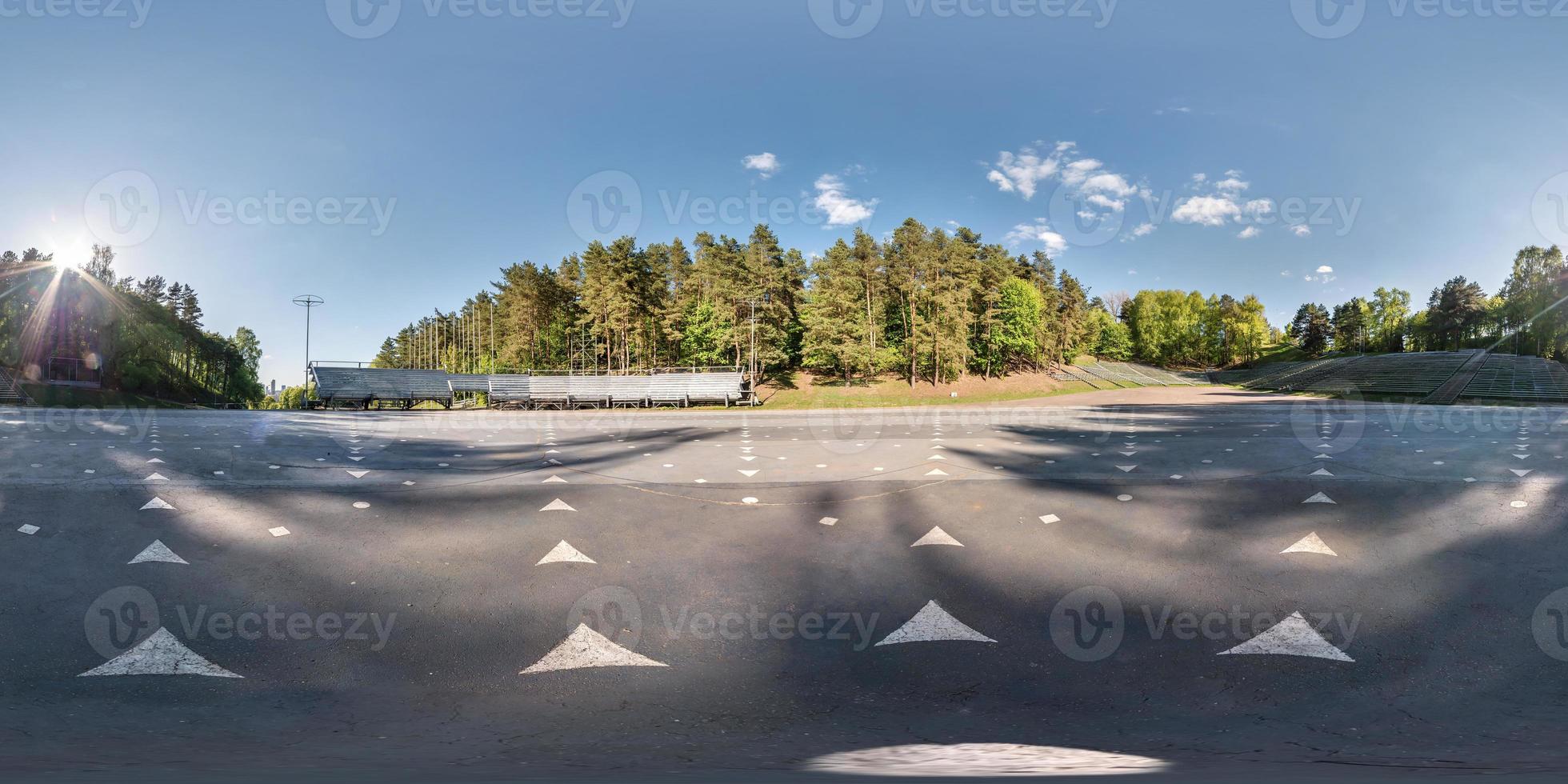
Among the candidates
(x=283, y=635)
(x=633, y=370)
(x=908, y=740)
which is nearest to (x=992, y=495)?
(x=908, y=740)

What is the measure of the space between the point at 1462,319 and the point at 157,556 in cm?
12759

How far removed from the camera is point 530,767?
302cm

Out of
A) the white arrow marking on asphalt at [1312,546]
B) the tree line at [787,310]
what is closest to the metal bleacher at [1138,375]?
the tree line at [787,310]

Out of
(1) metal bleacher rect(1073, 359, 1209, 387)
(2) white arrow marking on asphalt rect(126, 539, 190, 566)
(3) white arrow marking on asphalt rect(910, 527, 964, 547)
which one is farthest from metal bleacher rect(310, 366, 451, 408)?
(1) metal bleacher rect(1073, 359, 1209, 387)

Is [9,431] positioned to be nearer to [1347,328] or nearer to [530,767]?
[530,767]

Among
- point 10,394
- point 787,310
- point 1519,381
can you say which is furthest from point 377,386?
point 1519,381

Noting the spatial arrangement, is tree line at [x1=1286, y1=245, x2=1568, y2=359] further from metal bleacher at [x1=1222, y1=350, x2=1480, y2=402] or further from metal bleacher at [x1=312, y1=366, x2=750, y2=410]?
metal bleacher at [x1=312, y1=366, x2=750, y2=410]

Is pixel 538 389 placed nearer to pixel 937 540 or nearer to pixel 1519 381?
pixel 937 540

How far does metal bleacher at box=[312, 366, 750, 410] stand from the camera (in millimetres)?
37375

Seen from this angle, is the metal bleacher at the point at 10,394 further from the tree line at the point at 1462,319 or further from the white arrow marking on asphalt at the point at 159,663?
the tree line at the point at 1462,319

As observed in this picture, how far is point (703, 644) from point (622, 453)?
30.7 ft

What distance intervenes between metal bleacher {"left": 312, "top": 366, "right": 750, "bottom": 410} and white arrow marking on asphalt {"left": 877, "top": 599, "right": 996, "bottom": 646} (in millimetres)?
35109

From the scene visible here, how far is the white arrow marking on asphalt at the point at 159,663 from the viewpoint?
433 centimetres

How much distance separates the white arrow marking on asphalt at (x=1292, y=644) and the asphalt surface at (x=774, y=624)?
3 centimetres
